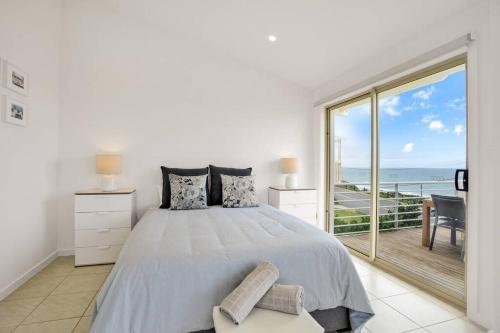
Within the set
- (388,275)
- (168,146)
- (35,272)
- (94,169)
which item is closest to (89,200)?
(94,169)

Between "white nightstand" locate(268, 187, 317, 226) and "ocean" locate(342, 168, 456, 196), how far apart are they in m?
0.64

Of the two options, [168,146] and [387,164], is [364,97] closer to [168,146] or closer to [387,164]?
[387,164]

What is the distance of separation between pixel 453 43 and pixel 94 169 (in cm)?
402

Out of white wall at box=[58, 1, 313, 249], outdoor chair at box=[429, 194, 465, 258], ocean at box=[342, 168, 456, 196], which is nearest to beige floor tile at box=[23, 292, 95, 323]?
white wall at box=[58, 1, 313, 249]

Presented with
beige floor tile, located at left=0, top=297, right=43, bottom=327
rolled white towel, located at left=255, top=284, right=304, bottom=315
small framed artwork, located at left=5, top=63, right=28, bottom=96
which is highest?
small framed artwork, located at left=5, top=63, right=28, bottom=96

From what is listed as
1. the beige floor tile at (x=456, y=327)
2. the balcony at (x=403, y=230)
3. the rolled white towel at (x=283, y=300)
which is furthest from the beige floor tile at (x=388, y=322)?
the rolled white towel at (x=283, y=300)

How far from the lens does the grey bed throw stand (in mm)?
1321

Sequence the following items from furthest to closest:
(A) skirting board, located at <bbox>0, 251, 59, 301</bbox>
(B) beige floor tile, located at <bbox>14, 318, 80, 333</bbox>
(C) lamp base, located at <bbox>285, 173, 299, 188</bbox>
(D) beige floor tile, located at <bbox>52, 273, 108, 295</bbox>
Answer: (C) lamp base, located at <bbox>285, 173, 299, 188</bbox>
(D) beige floor tile, located at <bbox>52, 273, 108, 295</bbox>
(A) skirting board, located at <bbox>0, 251, 59, 301</bbox>
(B) beige floor tile, located at <bbox>14, 318, 80, 333</bbox>

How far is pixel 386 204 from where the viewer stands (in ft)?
11.2

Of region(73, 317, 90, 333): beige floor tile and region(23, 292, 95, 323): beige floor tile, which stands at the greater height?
region(23, 292, 95, 323): beige floor tile

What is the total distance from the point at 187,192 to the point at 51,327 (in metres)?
1.62

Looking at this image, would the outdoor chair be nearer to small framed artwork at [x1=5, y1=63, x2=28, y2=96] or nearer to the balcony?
the balcony

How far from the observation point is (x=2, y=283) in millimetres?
2131

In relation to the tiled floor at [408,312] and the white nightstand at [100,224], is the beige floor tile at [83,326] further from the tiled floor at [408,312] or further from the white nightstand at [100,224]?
the tiled floor at [408,312]
